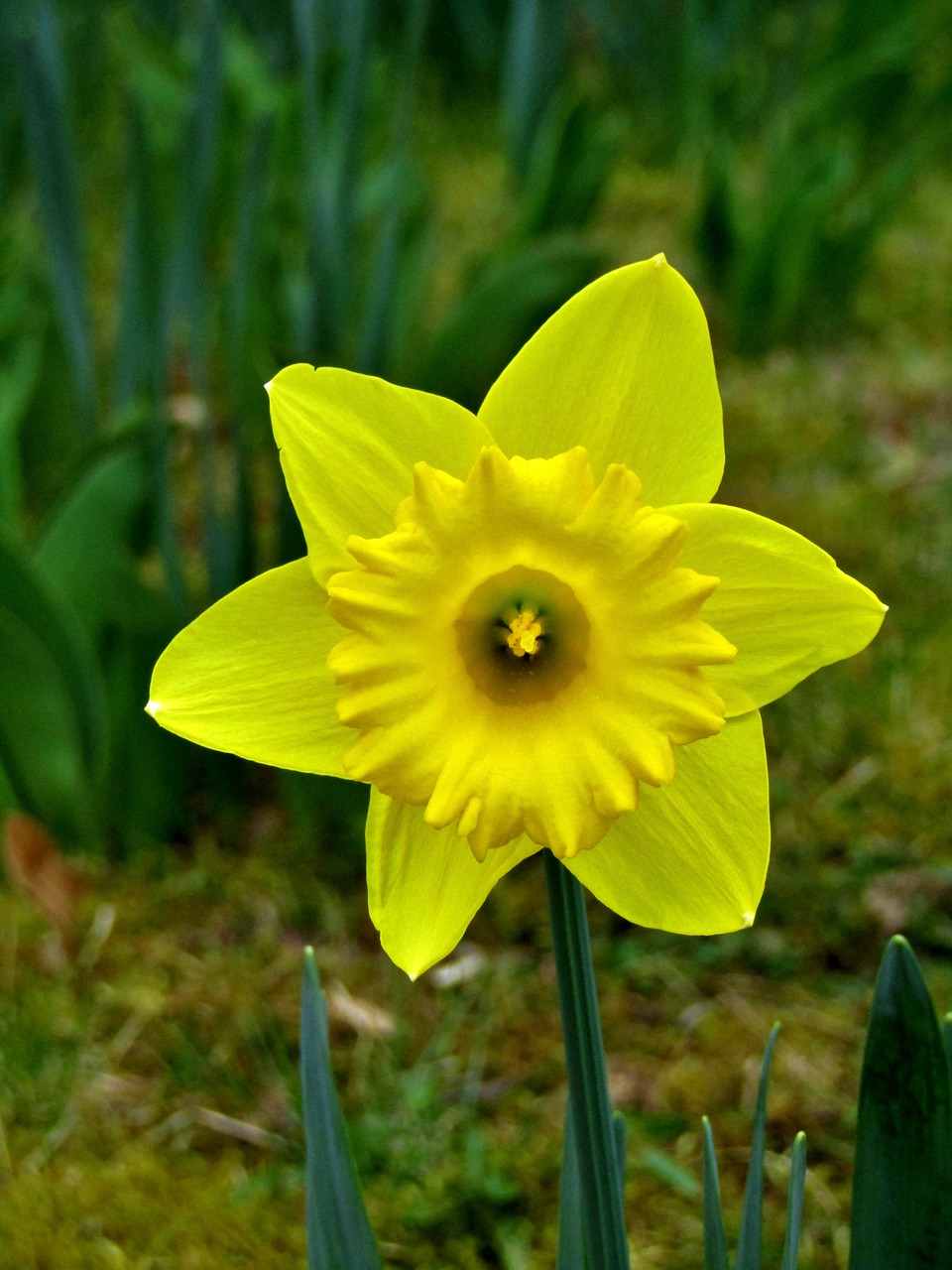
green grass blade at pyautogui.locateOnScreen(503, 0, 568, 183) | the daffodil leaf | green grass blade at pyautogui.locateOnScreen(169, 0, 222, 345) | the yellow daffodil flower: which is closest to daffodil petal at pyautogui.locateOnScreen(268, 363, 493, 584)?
the yellow daffodil flower

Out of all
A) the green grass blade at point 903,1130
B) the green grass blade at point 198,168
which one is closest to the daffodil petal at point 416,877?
the green grass blade at point 903,1130

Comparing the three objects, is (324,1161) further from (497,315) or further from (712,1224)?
(497,315)

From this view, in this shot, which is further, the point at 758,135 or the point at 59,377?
the point at 758,135

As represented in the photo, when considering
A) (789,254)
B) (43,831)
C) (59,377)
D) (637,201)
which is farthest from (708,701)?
(637,201)

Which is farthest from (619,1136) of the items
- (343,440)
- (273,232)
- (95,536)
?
(273,232)

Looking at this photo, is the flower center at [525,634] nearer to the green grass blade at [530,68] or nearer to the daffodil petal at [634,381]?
the daffodil petal at [634,381]

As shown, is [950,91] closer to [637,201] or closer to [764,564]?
[637,201]
